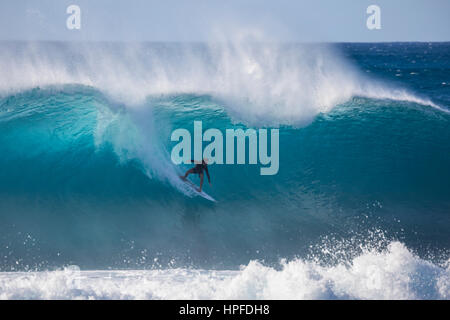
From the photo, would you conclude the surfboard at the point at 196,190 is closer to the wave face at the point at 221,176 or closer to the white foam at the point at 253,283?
the wave face at the point at 221,176

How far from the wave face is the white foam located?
0.02 m

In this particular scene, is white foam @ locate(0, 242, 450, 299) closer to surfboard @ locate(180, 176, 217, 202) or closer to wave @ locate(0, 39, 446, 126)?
surfboard @ locate(180, 176, 217, 202)

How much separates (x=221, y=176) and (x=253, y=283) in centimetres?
249

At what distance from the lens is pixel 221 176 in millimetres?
5887

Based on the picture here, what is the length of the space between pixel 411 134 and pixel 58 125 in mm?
6776

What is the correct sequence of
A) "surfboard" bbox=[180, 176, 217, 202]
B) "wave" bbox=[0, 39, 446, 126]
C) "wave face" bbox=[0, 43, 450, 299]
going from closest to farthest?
"wave face" bbox=[0, 43, 450, 299] → "surfboard" bbox=[180, 176, 217, 202] → "wave" bbox=[0, 39, 446, 126]

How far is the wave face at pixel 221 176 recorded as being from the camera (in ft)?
13.4

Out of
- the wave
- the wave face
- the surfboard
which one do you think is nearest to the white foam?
the wave face

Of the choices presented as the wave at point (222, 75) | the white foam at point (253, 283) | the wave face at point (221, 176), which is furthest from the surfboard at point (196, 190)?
the wave at point (222, 75)

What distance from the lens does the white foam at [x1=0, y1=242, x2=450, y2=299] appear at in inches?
139

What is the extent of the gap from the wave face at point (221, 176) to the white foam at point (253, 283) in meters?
0.02

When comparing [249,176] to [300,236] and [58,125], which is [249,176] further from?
[58,125]

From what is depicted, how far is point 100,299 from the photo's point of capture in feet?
11.4

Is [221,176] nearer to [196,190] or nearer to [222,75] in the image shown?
[196,190]
